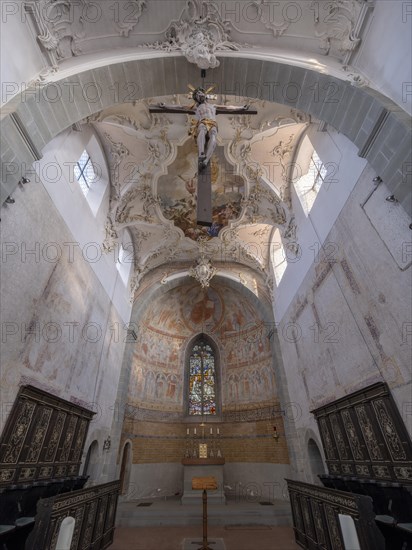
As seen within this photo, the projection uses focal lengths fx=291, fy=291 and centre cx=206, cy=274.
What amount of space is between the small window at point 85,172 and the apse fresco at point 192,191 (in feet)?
9.78

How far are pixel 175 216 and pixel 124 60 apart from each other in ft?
23.7

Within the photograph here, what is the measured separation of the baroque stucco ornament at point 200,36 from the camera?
6996mm

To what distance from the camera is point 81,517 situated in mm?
5953

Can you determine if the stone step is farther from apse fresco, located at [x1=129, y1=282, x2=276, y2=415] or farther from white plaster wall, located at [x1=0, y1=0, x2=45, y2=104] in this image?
white plaster wall, located at [x1=0, y1=0, x2=45, y2=104]

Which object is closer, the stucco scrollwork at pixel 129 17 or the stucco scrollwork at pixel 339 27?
the stucco scrollwork at pixel 339 27

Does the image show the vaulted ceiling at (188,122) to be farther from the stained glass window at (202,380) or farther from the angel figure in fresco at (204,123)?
the stained glass window at (202,380)

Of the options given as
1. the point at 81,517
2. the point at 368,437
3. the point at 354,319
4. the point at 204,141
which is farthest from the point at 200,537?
the point at 204,141

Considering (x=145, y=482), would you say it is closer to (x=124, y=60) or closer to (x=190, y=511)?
(x=190, y=511)

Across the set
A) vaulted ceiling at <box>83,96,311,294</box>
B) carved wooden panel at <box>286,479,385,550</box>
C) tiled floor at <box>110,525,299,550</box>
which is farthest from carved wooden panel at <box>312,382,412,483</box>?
vaulted ceiling at <box>83,96,311,294</box>

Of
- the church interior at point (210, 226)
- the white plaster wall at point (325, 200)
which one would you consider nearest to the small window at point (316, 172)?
the church interior at point (210, 226)

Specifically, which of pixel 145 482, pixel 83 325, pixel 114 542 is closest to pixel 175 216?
pixel 83 325

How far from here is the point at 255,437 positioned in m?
14.9

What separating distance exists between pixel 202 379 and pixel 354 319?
1329 centimetres

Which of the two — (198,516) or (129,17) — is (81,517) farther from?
(129,17)
